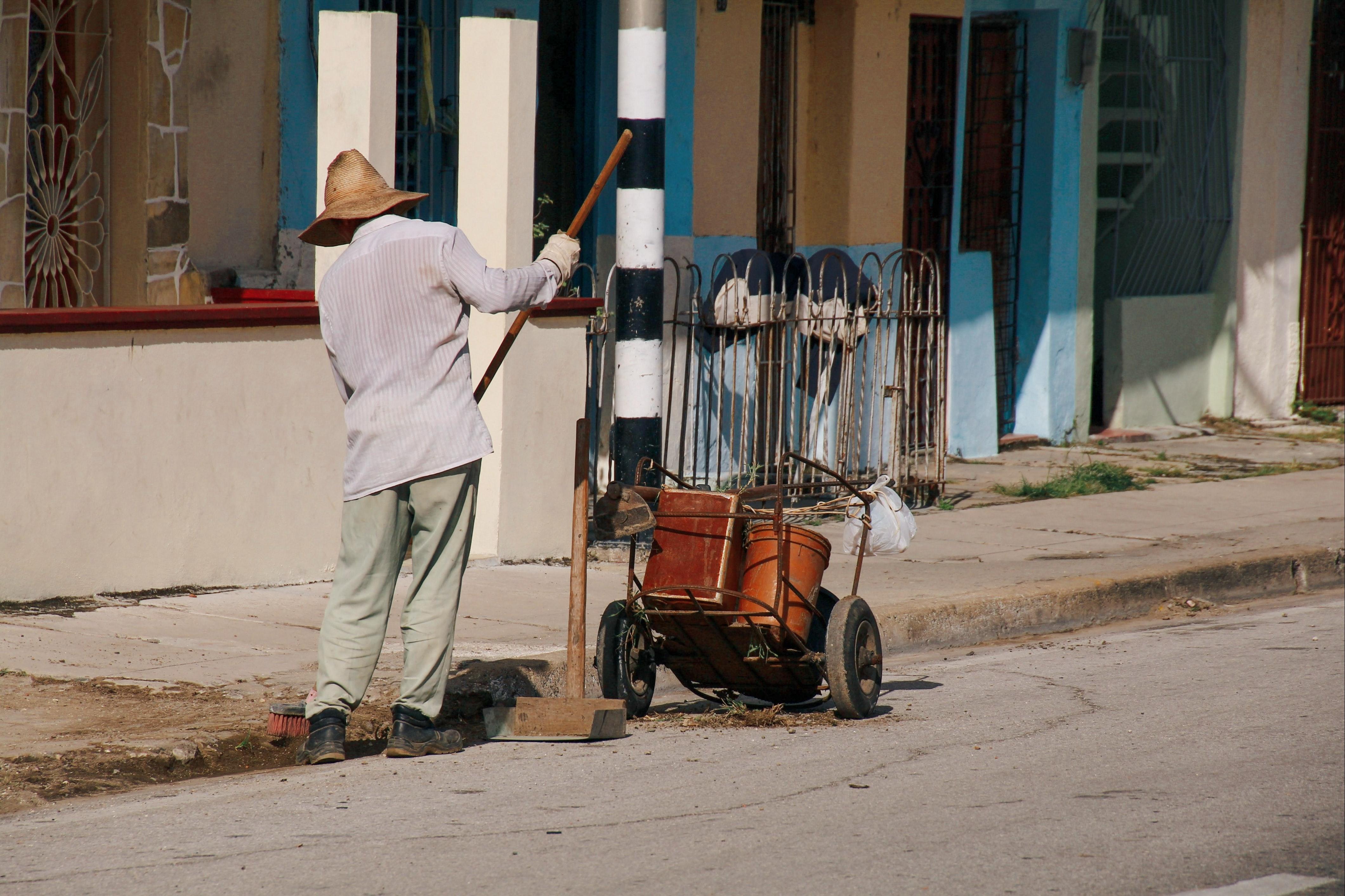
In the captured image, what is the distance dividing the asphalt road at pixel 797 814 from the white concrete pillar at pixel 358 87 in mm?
3445

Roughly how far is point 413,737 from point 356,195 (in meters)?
1.78

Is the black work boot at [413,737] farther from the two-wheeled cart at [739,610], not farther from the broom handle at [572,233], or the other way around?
the broom handle at [572,233]

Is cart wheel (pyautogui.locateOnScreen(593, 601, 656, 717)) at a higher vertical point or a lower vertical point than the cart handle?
lower

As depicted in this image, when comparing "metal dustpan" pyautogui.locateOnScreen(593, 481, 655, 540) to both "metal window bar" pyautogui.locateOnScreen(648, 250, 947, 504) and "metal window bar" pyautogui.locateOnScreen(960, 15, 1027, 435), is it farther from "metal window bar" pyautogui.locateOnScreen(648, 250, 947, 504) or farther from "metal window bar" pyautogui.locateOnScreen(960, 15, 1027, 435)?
"metal window bar" pyautogui.locateOnScreen(960, 15, 1027, 435)

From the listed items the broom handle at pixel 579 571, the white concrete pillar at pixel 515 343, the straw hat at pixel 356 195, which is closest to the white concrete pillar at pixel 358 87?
the white concrete pillar at pixel 515 343

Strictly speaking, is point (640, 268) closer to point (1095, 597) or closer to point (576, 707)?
point (1095, 597)

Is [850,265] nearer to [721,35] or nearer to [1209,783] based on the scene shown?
[721,35]

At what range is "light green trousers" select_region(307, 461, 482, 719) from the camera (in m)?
5.81

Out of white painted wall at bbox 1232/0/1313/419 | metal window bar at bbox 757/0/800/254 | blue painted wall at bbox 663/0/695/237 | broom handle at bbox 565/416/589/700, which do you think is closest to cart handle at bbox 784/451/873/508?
broom handle at bbox 565/416/589/700

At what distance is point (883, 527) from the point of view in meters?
6.58

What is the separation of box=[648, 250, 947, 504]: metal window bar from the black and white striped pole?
0.83m

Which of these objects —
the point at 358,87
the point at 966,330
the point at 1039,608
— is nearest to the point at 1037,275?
the point at 966,330

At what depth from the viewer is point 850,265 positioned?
492 inches

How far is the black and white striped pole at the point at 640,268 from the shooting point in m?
9.17
